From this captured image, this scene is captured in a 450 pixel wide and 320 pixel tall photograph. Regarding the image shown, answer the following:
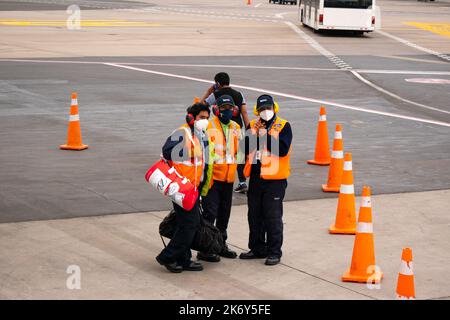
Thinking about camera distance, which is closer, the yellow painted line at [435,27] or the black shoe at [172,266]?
the black shoe at [172,266]

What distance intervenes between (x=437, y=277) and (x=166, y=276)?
259 centimetres

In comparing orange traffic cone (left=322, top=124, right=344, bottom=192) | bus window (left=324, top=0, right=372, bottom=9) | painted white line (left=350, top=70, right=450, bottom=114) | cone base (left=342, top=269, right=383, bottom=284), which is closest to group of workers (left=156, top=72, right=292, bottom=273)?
cone base (left=342, top=269, right=383, bottom=284)

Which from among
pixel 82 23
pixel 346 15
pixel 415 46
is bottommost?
pixel 415 46

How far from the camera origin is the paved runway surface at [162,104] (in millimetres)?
13367

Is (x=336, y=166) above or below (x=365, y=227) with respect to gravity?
below

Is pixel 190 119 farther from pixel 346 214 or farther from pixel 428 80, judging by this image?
pixel 428 80

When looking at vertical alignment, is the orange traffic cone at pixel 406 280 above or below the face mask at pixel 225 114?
below

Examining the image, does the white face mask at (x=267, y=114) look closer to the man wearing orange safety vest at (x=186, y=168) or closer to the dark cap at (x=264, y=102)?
the dark cap at (x=264, y=102)

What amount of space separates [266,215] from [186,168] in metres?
1.06

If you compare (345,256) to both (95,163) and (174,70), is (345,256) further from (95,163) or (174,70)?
(174,70)

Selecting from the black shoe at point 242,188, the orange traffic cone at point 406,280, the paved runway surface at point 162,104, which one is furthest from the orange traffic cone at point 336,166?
the orange traffic cone at point 406,280

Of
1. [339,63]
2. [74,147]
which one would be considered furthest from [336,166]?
[339,63]

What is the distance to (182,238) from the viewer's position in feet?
30.8

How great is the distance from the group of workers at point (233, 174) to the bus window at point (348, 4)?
32.1 m
